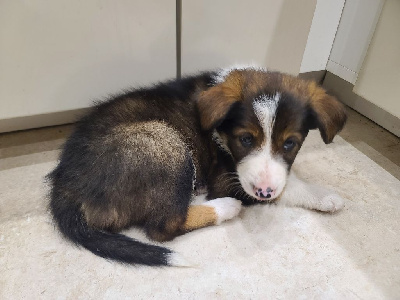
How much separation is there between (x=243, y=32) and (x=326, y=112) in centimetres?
82

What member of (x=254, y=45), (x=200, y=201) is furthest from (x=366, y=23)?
(x=200, y=201)

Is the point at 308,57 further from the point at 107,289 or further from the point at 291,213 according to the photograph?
the point at 107,289

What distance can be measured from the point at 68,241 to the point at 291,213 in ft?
3.61

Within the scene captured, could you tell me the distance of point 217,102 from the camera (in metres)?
1.59

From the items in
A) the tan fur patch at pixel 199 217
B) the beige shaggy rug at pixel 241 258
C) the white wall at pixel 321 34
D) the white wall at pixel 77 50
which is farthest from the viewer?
the white wall at pixel 321 34

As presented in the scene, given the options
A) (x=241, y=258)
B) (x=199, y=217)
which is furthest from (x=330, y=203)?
(x=199, y=217)

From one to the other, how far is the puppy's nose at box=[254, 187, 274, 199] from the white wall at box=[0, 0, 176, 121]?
103cm

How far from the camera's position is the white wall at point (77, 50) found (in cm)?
187

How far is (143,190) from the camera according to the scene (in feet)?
5.24

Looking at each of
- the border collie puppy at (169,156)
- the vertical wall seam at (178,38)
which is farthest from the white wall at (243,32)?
the border collie puppy at (169,156)

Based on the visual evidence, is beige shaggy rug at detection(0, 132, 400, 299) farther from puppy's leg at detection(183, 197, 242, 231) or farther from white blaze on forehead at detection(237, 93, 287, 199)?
white blaze on forehead at detection(237, 93, 287, 199)

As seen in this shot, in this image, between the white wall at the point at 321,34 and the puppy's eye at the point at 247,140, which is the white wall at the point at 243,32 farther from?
the puppy's eye at the point at 247,140

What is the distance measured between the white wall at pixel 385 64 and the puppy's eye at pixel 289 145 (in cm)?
94

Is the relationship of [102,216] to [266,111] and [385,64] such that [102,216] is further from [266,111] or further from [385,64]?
[385,64]
